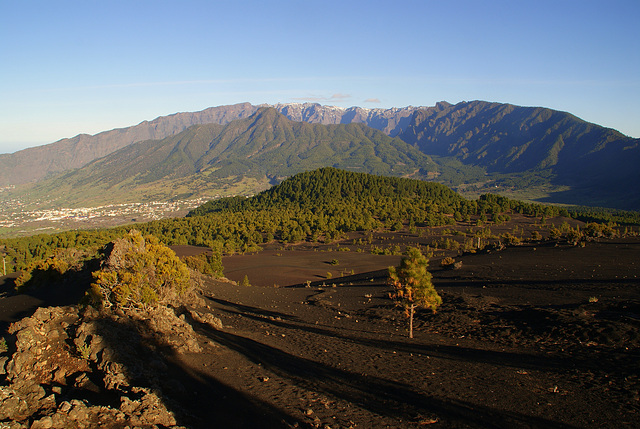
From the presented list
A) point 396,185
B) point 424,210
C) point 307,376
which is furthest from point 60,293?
point 396,185

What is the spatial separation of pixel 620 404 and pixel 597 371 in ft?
7.12

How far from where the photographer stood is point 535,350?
13820mm

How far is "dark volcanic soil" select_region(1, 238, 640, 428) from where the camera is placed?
9312 millimetres

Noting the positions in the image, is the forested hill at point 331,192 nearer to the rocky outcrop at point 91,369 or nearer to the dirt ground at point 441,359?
the dirt ground at point 441,359

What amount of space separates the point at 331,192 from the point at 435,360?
337 ft

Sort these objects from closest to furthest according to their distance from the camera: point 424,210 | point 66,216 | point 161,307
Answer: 1. point 161,307
2. point 424,210
3. point 66,216

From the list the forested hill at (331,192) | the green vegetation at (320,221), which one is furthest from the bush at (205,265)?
the forested hill at (331,192)

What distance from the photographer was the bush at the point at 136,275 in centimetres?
1620

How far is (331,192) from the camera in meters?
116

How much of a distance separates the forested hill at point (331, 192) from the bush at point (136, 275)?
85648 millimetres

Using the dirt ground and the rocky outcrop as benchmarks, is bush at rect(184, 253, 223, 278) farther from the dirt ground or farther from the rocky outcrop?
the rocky outcrop

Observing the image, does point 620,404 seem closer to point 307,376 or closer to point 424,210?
point 307,376

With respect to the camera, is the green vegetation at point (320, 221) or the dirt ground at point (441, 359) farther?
the green vegetation at point (320, 221)

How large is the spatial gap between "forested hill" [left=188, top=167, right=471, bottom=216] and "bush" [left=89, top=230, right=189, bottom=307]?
85648mm
